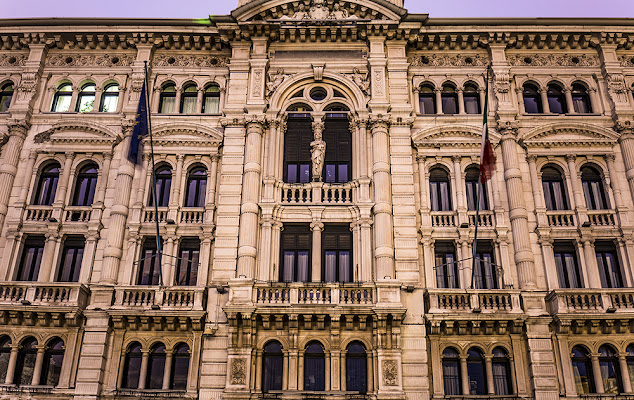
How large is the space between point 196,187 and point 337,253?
305 inches

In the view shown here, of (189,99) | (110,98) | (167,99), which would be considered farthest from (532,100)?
(110,98)

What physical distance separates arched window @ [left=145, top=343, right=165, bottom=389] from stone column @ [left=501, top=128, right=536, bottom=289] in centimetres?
1583

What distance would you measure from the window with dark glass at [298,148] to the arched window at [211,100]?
400cm

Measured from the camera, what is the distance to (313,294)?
1010 inches

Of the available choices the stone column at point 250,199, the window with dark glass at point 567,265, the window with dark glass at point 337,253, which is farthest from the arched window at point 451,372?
the stone column at point 250,199

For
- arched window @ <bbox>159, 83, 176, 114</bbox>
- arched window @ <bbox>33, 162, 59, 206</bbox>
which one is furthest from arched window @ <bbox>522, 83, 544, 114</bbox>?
arched window @ <bbox>33, 162, 59, 206</bbox>

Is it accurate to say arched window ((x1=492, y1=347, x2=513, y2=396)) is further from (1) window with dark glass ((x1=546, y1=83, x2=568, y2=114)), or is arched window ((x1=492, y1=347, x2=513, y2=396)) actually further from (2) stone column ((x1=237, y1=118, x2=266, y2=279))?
(1) window with dark glass ((x1=546, y1=83, x2=568, y2=114))

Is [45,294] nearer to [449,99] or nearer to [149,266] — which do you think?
[149,266]

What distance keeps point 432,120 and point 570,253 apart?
29.8 ft

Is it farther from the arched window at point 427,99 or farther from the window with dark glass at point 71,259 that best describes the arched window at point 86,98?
the arched window at point 427,99

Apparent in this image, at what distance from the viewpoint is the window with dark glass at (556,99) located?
31234 mm

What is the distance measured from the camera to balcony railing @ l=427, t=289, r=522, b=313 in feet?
83.7

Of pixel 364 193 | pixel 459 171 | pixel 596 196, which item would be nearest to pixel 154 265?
pixel 364 193

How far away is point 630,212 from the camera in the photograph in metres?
28.1
